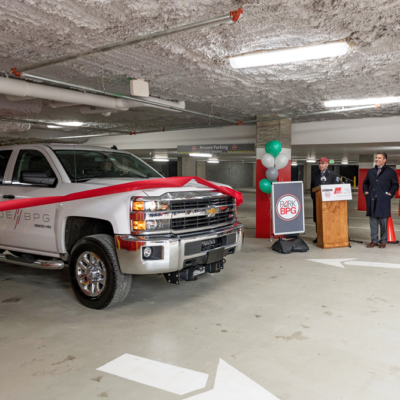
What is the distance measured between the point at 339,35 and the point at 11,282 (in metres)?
4.91

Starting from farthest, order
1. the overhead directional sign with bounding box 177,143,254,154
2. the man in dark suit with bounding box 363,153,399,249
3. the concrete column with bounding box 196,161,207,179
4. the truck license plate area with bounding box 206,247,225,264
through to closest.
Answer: the concrete column with bounding box 196,161,207,179, the overhead directional sign with bounding box 177,143,254,154, the man in dark suit with bounding box 363,153,399,249, the truck license plate area with bounding box 206,247,225,264

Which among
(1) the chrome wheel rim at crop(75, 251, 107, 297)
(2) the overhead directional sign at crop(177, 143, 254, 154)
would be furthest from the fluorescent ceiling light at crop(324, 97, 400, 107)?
(1) the chrome wheel rim at crop(75, 251, 107, 297)

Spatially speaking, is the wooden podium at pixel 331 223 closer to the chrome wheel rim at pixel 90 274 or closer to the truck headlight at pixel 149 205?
the truck headlight at pixel 149 205

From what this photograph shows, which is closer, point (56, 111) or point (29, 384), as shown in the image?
point (29, 384)

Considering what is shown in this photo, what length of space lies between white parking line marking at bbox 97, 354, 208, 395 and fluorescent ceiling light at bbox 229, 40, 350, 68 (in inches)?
138

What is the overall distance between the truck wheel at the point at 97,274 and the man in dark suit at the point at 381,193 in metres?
5.26

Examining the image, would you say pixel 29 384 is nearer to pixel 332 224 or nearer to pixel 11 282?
pixel 11 282

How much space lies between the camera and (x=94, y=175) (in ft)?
14.8

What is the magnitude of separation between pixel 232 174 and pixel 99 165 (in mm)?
29081

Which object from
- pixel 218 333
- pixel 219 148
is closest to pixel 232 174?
pixel 219 148

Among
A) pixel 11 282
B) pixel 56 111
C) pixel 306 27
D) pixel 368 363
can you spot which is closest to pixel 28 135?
pixel 56 111

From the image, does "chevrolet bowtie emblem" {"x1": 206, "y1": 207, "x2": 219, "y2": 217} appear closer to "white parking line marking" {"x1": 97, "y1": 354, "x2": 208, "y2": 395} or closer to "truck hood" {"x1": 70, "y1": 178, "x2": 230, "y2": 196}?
"truck hood" {"x1": 70, "y1": 178, "x2": 230, "y2": 196}

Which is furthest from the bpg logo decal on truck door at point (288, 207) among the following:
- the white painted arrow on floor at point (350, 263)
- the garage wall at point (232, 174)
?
the garage wall at point (232, 174)

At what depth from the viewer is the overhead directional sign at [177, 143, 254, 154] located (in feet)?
32.6
